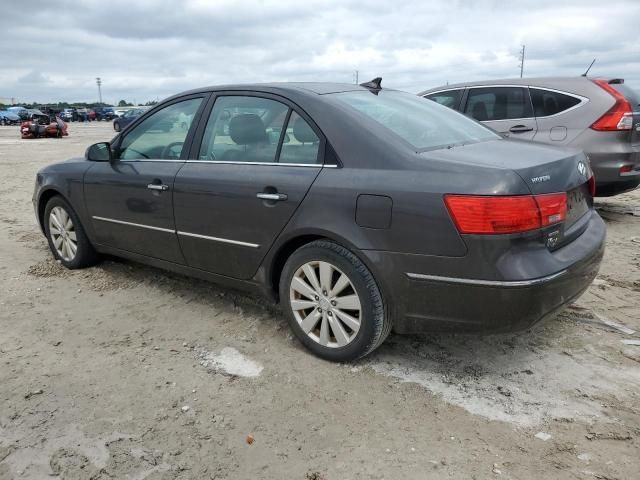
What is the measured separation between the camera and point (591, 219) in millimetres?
3234

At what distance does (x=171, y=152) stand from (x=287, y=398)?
2.07 meters

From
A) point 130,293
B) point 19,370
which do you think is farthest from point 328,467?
point 130,293

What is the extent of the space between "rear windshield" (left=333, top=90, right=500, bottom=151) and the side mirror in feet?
6.83

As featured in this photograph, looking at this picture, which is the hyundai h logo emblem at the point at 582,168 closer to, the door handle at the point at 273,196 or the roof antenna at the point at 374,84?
the roof antenna at the point at 374,84

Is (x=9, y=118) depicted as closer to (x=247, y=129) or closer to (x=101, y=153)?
(x=101, y=153)

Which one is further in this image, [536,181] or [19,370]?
[19,370]

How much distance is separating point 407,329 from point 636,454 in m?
1.15

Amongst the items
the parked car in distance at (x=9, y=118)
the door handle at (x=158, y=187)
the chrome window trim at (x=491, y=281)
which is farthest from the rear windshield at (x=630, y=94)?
the parked car in distance at (x=9, y=118)

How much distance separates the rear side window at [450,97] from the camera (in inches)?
276

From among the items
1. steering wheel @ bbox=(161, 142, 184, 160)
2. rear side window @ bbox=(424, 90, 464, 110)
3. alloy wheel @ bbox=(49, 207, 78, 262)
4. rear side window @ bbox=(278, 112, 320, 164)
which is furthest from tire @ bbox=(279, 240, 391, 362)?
rear side window @ bbox=(424, 90, 464, 110)

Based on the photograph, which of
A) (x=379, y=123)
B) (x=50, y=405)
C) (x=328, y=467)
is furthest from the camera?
(x=379, y=123)

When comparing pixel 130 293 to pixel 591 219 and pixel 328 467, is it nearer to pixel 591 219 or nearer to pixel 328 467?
pixel 328 467

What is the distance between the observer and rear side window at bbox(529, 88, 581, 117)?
6.11m

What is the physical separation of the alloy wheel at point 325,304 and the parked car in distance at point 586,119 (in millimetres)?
3623
